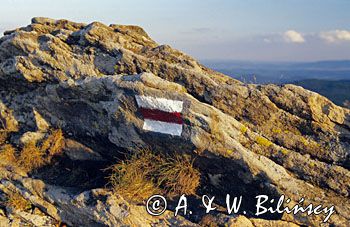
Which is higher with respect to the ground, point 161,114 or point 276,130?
point 161,114

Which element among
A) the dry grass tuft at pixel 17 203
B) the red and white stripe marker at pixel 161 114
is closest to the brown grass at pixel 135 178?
the red and white stripe marker at pixel 161 114

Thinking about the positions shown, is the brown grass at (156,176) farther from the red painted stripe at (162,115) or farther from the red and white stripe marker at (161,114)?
the red painted stripe at (162,115)

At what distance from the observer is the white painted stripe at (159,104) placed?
32.6 feet

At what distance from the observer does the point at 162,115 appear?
10.1 meters

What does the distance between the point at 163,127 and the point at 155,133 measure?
30 cm

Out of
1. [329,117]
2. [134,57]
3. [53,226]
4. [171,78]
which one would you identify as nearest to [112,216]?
[53,226]

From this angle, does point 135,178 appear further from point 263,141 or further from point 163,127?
point 263,141

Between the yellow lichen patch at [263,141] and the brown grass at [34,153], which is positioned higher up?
the yellow lichen patch at [263,141]

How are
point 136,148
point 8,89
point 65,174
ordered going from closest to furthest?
point 136,148
point 65,174
point 8,89

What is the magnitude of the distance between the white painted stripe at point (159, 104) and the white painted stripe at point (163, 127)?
1.34 feet

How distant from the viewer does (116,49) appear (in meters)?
12.4

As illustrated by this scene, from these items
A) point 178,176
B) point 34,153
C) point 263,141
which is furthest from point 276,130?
point 34,153

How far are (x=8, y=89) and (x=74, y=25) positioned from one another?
14.7 ft

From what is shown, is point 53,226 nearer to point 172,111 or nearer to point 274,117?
point 172,111
